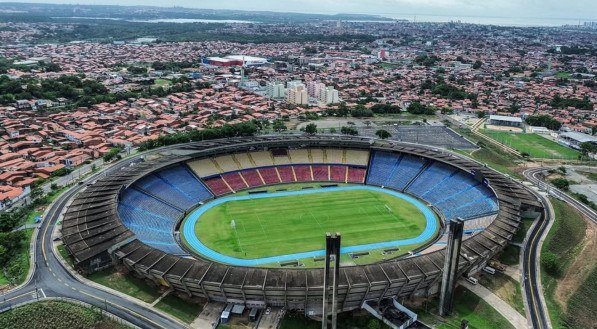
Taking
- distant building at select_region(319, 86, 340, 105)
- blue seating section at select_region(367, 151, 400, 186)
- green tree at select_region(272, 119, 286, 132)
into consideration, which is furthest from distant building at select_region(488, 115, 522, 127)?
green tree at select_region(272, 119, 286, 132)

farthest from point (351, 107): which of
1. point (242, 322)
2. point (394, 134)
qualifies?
point (242, 322)

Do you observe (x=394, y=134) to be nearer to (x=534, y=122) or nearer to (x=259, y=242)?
(x=534, y=122)

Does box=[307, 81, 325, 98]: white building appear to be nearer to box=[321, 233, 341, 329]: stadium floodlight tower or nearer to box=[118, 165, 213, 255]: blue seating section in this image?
box=[118, 165, 213, 255]: blue seating section

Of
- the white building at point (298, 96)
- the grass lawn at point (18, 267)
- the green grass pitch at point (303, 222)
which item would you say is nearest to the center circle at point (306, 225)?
the green grass pitch at point (303, 222)

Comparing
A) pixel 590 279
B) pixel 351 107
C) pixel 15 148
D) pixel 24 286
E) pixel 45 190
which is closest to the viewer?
pixel 24 286

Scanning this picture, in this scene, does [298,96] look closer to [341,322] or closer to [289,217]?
[289,217]

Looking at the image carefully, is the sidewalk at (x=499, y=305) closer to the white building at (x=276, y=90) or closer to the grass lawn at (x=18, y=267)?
the grass lawn at (x=18, y=267)
